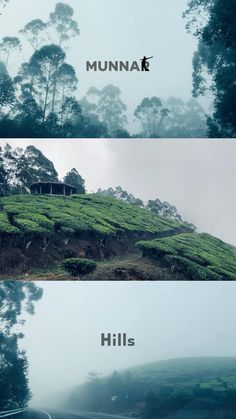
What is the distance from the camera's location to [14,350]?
35.5ft

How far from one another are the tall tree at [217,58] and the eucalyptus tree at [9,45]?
11.1ft

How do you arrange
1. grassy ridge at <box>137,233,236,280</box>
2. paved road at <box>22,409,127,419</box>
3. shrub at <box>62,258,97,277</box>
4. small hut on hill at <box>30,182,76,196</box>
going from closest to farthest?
1. paved road at <box>22,409,127,419</box>
2. shrub at <box>62,258,97,277</box>
3. grassy ridge at <box>137,233,236,280</box>
4. small hut on hill at <box>30,182,76,196</box>

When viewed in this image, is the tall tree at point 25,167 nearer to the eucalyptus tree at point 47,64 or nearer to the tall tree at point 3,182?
the tall tree at point 3,182

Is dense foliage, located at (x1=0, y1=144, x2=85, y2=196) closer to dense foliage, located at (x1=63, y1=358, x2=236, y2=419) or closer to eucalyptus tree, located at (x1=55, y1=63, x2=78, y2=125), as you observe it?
eucalyptus tree, located at (x1=55, y1=63, x2=78, y2=125)

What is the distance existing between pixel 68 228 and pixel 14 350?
2.48 meters

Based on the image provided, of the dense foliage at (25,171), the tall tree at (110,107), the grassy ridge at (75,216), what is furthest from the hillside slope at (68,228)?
the tall tree at (110,107)

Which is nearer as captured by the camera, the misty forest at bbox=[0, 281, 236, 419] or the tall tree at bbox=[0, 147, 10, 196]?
the misty forest at bbox=[0, 281, 236, 419]

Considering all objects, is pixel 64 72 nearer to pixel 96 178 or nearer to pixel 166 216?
pixel 96 178

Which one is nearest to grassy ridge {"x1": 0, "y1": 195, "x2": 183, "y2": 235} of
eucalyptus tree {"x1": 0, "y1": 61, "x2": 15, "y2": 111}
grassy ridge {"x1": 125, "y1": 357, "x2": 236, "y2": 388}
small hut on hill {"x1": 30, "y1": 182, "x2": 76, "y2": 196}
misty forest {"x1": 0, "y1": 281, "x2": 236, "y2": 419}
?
small hut on hill {"x1": 30, "y1": 182, "x2": 76, "y2": 196}

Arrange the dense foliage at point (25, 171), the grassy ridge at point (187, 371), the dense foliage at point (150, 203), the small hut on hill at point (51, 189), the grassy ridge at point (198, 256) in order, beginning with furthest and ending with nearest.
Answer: the small hut on hill at point (51, 189)
the dense foliage at point (25, 171)
the dense foliage at point (150, 203)
the grassy ridge at point (198, 256)
the grassy ridge at point (187, 371)

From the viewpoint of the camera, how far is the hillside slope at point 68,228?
35.7ft

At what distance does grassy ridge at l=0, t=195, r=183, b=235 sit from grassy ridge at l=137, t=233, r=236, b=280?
1.49ft

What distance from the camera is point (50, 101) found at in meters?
11.9

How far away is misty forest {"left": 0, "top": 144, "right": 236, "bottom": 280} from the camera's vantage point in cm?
1080
